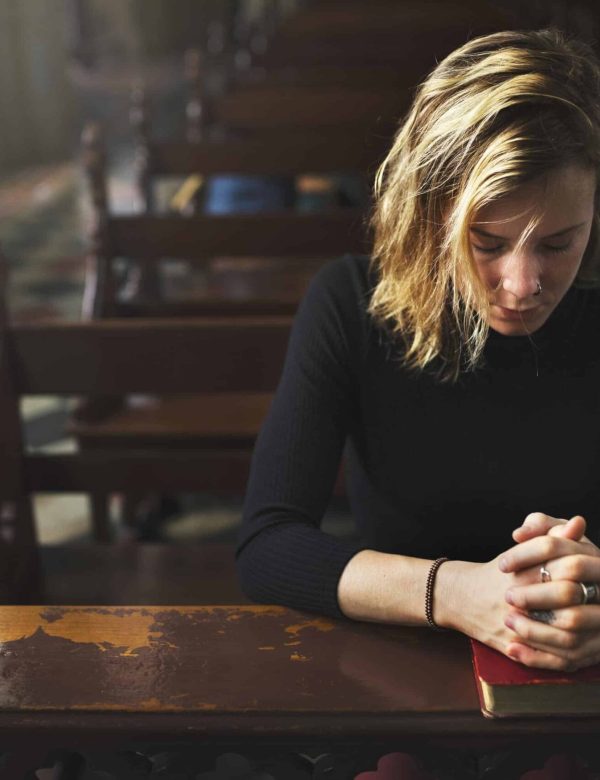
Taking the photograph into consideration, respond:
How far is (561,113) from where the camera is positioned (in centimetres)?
114

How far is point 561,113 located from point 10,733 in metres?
A: 0.89

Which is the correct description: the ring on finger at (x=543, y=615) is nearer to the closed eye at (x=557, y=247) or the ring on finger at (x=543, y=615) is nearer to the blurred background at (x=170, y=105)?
the closed eye at (x=557, y=247)

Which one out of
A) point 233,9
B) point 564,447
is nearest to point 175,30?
point 233,9

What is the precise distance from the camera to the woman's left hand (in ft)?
3.08

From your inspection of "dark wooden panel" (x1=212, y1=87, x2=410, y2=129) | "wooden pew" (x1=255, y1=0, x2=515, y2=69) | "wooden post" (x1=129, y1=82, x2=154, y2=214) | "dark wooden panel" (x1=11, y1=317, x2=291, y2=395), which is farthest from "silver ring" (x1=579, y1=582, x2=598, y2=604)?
"wooden pew" (x1=255, y1=0, x2=515, y2=69)

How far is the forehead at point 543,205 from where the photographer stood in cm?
112

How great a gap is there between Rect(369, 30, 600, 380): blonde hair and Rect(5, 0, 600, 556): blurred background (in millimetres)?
334

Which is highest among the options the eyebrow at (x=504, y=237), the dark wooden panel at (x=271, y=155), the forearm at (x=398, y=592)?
the eyebrow at (x=504, y=237)

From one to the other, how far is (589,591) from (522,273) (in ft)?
1.24

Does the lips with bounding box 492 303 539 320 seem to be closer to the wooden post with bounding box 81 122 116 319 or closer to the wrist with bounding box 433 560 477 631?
the wrist with bounding box 433 560 477 631

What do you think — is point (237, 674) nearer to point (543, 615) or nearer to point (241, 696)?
point (241, 696)

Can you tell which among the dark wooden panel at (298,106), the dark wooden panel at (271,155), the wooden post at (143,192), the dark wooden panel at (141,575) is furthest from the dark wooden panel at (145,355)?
the dark wooden panel at (298,106)

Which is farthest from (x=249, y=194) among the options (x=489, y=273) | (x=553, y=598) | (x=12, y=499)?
(x=553, y=598)

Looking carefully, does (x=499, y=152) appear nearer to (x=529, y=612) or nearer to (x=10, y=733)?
(x=529, y=612)
